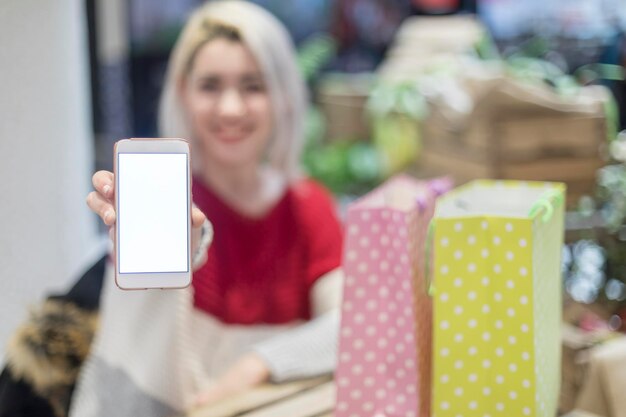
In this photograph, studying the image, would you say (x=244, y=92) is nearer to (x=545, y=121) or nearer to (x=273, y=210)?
(x=273, y=210)

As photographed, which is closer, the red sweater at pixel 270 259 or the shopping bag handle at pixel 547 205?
the shopping bag handle at pixel 547 205

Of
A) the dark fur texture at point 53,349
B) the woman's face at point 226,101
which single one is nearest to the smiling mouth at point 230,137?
the woman's face at point 226,101

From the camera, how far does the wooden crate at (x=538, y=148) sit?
1.87 m

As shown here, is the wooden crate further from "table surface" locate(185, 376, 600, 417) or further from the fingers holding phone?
the fingers holding phone

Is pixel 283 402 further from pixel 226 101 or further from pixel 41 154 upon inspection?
pixel 41 154

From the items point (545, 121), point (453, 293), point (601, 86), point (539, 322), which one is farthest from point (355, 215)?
point (601, 86)

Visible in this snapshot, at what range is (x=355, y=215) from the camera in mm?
1046

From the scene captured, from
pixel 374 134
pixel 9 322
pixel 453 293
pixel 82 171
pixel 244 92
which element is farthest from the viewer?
pixel 374 134

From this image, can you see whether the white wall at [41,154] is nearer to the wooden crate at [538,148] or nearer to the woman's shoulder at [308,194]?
the woman's shoulder at [308,194]

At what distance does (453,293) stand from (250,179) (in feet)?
2.00

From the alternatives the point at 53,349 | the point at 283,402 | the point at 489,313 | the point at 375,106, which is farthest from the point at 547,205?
the point at 375,106

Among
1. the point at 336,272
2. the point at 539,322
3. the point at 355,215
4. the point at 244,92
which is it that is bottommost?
the point at 336,272

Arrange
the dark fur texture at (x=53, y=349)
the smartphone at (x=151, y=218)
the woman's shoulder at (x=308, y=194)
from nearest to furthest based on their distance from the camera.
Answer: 1. the smartphone at (x=151, y=218)
2. the dark fur texture at (x=53, y=349)
3. the woman's shoulder at (x=308, y=194)

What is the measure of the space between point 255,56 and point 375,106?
1511mm
